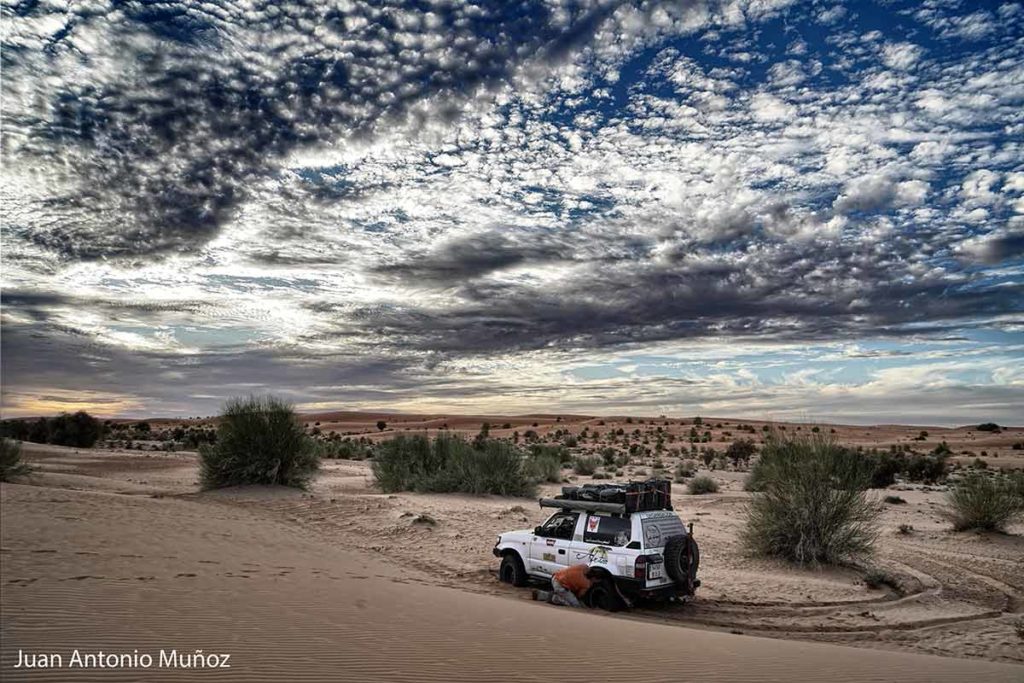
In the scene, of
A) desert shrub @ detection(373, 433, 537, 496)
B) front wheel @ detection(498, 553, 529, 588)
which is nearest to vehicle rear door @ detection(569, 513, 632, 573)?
front wheel @ detection(498, 553, 529, 588)

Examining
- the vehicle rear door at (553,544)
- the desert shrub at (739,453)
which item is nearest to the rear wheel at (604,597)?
the vehicle rear door at (553,544)

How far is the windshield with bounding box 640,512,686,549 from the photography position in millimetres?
11750

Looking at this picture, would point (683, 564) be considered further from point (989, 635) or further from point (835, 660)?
point (989, 635)

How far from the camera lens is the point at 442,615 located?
940 cm

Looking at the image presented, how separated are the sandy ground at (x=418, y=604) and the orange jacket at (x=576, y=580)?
0.70 m

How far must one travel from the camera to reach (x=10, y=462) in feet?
79.6

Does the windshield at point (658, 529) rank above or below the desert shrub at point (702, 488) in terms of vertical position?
above

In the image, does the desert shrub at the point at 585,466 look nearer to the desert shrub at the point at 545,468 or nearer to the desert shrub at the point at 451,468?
the desert shrub at the point at 545,468

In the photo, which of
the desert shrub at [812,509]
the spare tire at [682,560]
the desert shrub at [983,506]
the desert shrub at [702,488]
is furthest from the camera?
the desert shrub at [702,488]

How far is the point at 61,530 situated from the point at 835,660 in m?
13.0

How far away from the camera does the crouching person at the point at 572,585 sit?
12281 mm

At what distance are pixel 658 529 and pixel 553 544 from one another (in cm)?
221

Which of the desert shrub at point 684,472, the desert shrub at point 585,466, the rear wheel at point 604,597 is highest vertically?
the desert shrub at point 585,466

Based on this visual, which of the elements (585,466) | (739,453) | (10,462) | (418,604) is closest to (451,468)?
(585,466)
